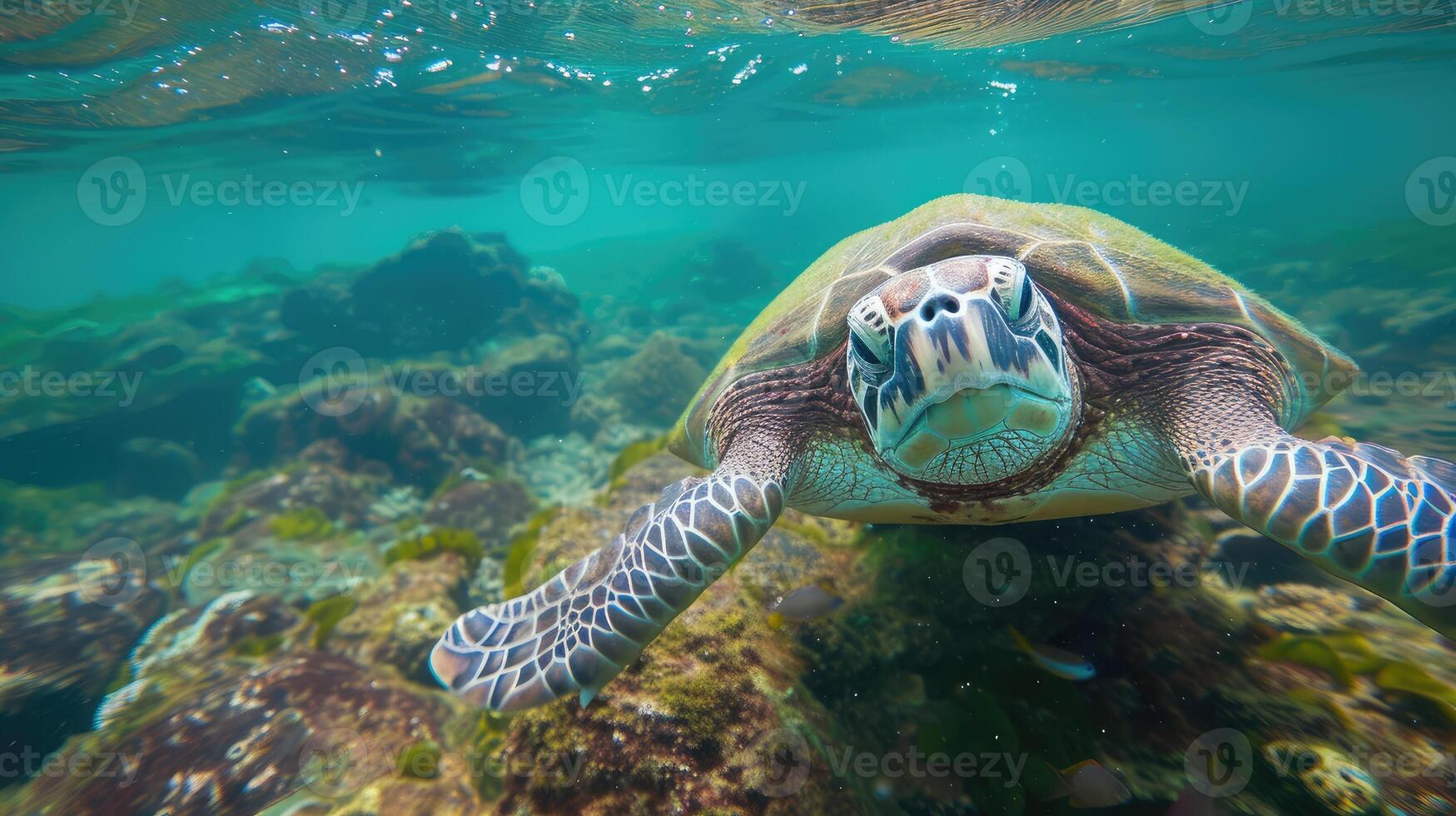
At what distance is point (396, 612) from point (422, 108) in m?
16.6

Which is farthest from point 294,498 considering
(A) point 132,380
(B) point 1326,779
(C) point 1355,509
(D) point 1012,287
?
(C) point 1355,509

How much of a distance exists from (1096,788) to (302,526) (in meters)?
7.79

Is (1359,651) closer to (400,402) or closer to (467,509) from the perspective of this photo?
(467,509)

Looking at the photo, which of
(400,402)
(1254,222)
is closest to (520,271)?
(400,402)

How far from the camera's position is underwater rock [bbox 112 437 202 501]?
31.8 ft

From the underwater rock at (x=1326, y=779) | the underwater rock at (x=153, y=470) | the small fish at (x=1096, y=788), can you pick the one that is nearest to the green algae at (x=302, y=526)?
the underwater rock at (x=153, y=470)

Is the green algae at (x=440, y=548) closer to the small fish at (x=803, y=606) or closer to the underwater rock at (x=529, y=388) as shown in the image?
the small fish at (x=803, y=606)

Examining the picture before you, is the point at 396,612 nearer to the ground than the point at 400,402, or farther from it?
farther from it

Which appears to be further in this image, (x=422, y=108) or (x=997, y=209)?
(x=422, y=108)

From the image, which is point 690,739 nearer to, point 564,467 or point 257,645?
point 257,645

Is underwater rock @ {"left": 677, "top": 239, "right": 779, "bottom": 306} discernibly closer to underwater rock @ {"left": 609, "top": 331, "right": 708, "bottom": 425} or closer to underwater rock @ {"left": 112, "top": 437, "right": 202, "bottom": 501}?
underwater rock @ {"left": 609, "top": 331, "right": 708, "bottom": 425}

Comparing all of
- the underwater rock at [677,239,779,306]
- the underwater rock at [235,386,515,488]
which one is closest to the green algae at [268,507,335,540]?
the underwater rock at [235,386,515,488]

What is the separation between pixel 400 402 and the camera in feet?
29.9

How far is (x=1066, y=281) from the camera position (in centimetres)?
232
